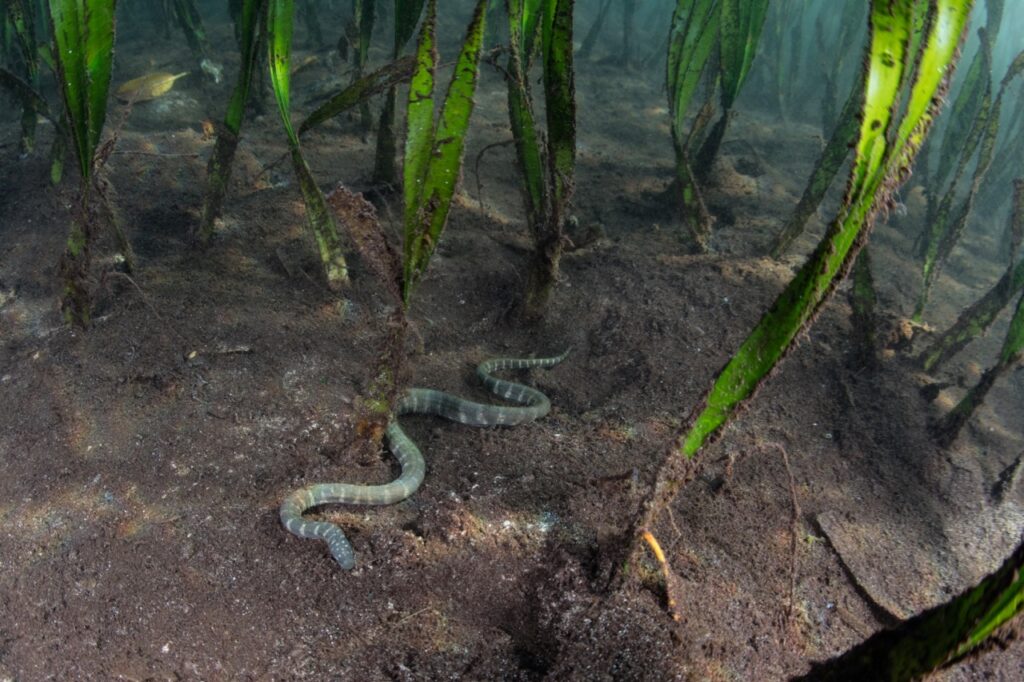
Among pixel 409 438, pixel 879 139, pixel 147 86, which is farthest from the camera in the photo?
pixel 147 86

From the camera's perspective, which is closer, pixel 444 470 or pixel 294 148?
pixel 444 470

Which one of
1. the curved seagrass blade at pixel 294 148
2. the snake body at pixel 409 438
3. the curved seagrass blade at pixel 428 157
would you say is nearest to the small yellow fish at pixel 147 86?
the curved seagrass blade at pixel 294 148

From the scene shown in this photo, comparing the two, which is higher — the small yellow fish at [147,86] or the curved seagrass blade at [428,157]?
the curved seagrass blade at [428,157]

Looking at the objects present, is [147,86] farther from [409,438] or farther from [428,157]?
[428,157]

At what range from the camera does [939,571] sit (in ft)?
11.0

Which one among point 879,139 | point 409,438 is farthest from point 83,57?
point 879,139

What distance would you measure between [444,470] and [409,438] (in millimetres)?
429

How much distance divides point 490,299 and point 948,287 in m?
6.07

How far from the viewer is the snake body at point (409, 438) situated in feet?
9.57

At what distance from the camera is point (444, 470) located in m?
3.50

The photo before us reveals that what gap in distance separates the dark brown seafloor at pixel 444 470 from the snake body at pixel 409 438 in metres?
0.09

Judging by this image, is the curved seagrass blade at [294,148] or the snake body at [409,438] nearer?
the snake body at [409,438]

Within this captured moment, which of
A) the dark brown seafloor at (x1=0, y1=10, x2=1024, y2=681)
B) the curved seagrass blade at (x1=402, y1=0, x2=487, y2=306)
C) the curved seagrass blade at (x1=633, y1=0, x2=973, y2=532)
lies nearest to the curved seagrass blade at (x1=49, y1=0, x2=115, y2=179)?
the dark brown seafloor at (x1=0, y1=10, x2=1024, y2=681)

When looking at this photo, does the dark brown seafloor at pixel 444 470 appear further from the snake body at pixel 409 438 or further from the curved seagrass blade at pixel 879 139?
the curved seagrass blade at pixel 879 139
